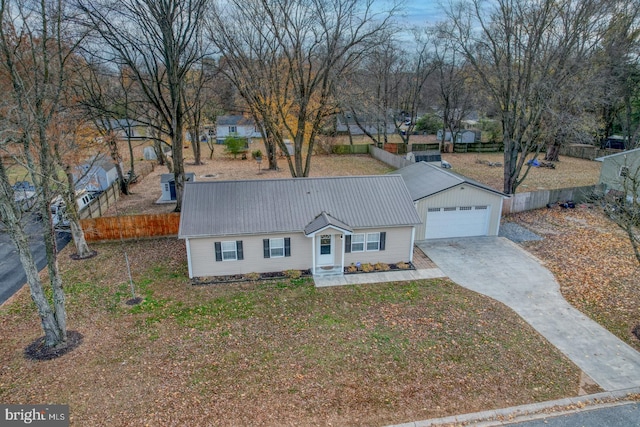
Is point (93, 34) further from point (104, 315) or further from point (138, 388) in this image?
point (138, 388)

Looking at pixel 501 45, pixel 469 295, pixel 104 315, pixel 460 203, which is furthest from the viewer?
pixel 501 45

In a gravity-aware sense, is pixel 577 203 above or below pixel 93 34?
below

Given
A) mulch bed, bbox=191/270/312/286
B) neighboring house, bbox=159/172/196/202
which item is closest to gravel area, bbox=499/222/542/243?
mulch bed, bbox=191/270/312/286

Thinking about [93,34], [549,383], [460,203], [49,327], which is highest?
[93,34]

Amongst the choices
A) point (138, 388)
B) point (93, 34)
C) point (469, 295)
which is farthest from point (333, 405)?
point (93, 34)

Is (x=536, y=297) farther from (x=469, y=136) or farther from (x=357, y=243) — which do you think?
(x=469, y=136)

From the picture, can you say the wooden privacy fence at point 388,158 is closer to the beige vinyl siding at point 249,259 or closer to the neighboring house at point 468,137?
the neighboring house at point 468,137

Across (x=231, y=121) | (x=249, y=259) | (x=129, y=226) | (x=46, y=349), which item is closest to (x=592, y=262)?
(x=249, y=259)
